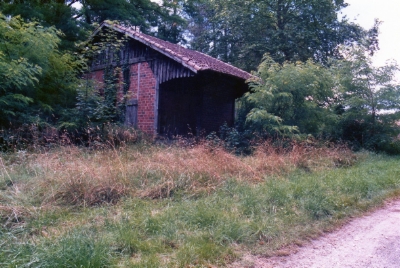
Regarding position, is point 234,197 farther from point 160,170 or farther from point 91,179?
point 91,179

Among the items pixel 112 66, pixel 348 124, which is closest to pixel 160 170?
pixel 112 66

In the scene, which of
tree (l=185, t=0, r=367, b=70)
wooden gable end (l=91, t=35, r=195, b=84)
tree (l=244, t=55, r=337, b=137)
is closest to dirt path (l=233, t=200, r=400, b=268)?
tree (l=244, t=55, r=337, b=137)

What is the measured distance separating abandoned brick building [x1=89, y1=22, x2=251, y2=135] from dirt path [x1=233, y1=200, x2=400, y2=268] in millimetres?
7150

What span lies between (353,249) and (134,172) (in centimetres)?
369

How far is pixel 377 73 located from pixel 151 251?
42.9 ft

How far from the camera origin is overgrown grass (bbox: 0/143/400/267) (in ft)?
11.8

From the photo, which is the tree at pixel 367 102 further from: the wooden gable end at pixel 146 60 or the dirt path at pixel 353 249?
the dirt path at pixel 353 249

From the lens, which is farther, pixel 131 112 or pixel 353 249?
pixel 131 112

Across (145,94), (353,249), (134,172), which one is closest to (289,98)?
(145,94)

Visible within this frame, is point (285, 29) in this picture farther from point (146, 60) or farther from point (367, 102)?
point (146, 60)

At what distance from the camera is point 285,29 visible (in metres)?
20.8

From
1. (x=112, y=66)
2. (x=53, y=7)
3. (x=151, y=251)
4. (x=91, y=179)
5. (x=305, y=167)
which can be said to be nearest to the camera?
(x=151, y=251)

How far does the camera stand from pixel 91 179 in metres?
5.40

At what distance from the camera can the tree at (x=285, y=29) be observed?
20703mm
